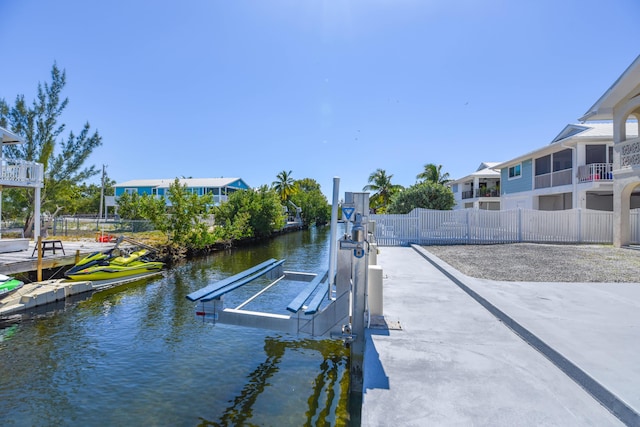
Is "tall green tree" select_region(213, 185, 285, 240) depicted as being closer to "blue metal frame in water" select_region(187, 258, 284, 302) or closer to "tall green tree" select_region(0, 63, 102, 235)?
"tall green tree" select_region(0, 63, 102, 235)

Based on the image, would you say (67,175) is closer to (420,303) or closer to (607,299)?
(420,303)

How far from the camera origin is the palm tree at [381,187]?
44312 millimetres

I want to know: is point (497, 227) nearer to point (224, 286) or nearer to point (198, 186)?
point (224, 286)

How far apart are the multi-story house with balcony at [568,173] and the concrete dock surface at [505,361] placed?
14.7 metres

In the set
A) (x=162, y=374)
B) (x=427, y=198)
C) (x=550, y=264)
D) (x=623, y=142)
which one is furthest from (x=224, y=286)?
(x=427, y=198)

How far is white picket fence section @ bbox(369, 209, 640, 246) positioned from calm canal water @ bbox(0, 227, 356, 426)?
11.0 metres

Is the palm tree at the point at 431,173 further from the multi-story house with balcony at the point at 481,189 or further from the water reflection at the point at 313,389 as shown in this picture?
the water reflection at the point at 313,389

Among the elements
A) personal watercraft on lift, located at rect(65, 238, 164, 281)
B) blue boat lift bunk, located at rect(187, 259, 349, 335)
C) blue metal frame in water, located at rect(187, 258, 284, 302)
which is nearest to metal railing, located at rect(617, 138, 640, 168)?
blue metal frame in water, located at rect(187, 258, 284, 302)

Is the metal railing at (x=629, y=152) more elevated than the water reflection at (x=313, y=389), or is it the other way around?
the metal railing at (x=629, y=152)

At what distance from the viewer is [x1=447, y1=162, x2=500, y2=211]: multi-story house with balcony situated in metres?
32.8

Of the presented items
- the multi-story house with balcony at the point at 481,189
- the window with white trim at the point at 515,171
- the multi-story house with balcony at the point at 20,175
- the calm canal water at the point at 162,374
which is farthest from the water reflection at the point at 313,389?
the multi-story house with balcony at the point at 481,189

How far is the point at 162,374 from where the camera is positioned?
609 centimetres

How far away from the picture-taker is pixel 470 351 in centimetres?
453

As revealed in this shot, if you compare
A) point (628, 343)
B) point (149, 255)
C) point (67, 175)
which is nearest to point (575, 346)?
point (628, 343)
